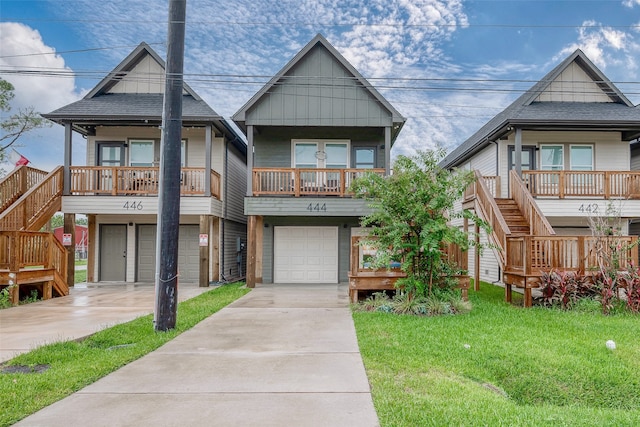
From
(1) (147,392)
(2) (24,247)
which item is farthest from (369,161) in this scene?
(1) (147,392)

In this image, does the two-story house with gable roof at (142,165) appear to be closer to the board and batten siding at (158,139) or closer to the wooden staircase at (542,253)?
the board and batten siding at (158,139)

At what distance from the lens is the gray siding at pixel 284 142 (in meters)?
15.5

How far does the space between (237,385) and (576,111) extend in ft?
49.0

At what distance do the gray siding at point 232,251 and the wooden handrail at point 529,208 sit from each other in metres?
10.4

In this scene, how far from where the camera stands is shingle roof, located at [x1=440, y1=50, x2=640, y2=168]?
1337 centimetres

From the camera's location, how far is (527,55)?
2130cm

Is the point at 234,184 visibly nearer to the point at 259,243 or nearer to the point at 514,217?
the point at 259,243

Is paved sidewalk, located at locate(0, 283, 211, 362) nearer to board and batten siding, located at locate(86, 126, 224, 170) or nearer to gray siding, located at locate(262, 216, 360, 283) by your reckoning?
gray siding, located at locate(262, 216, 360, 283)

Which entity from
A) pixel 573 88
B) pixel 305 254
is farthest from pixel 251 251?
pixel 573 88

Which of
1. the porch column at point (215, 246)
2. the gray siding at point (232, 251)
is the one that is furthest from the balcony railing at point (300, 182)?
the gray siding at point (232, 251)

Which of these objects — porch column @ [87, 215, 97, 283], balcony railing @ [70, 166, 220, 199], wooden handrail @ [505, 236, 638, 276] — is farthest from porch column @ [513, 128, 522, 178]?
porch column @ [87, 215, 97, 283]

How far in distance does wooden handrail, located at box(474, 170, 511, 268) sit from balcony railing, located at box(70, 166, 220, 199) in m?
8.77

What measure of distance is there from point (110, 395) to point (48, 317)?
18.3 ft

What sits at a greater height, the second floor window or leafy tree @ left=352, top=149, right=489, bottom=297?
the second floor window
